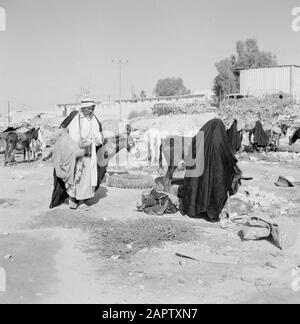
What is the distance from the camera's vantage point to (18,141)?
1422 centimetres

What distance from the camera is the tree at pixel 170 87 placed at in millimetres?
78875

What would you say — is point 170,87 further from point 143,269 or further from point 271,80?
point 143,269

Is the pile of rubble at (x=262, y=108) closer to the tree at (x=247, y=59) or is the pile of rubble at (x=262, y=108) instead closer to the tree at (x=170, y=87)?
the tree at (x=247, y=59)

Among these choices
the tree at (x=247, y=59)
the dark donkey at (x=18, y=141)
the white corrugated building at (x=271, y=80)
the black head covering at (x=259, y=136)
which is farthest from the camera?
the tree at (x=247, y=59)

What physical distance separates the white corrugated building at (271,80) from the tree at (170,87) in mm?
37866

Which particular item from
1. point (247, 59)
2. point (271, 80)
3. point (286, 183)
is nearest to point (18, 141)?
point (286, 183)

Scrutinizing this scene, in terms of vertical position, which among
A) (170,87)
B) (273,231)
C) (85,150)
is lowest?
(273,231)

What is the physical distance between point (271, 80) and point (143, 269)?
3795cm

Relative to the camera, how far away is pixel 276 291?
4148 millimetres

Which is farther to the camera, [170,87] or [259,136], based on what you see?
[170,87]

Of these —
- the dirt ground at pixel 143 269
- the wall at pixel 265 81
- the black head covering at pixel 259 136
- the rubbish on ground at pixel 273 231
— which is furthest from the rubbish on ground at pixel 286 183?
the wall at pixel 265 81

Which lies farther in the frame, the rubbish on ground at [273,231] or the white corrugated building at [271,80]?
the white corrugated building at [271,80]

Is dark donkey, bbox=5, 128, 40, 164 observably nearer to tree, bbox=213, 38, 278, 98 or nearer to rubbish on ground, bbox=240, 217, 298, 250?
rubbish on ground, bbox=240, 217, 298, 250
